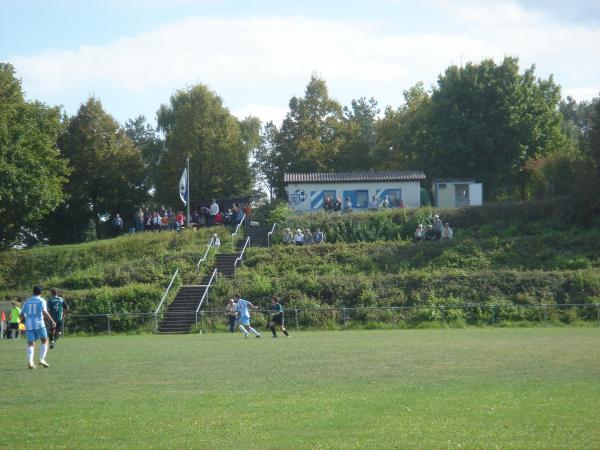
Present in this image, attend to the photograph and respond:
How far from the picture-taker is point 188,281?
48.2 m

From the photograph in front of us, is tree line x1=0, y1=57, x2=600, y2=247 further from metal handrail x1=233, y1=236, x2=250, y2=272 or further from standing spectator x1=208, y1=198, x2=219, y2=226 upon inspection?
metal handrail x1=233, y1=236, x2=250, y2=272

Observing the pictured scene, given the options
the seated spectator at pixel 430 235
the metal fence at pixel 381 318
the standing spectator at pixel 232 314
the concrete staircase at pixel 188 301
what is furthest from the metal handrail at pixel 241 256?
the seated spectator at pixel 430 235

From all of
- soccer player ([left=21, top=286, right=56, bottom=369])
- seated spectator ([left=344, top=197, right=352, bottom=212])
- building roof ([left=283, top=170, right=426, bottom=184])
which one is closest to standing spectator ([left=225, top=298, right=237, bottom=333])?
soccer player ([left=21, top=286, right=56, bottom=369])

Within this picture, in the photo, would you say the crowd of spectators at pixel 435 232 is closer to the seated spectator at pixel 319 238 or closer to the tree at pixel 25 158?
the seated spectator at pixel 319 238

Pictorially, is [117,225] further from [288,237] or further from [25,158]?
[288,237]

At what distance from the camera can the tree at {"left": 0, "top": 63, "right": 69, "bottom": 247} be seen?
192ft

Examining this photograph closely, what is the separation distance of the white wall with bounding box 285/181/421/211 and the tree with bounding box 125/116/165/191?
64.4 ft

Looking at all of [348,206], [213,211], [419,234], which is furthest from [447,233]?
[213,211]

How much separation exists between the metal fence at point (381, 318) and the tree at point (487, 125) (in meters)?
31.4

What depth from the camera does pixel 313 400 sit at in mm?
13383

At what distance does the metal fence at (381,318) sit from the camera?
1575 inches

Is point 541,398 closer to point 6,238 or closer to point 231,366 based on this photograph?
point 231,366

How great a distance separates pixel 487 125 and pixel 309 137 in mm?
16582

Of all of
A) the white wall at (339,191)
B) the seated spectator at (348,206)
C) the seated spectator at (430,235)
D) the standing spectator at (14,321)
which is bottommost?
the standing spectator at (14,321)
